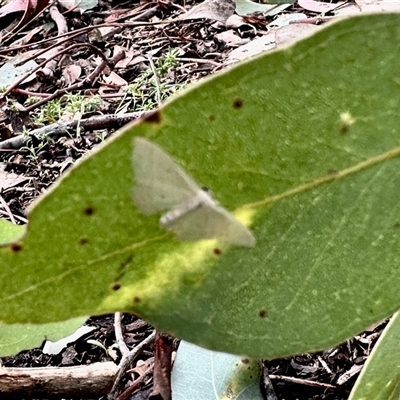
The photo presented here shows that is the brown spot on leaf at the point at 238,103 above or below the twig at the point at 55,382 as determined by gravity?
above

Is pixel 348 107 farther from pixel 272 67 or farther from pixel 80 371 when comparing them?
pixel 80 371

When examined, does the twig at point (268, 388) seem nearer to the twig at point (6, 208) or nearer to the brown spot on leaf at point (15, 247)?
the brown spot on leaf at point (15, 247)

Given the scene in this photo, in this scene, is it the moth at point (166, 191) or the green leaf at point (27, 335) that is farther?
the green leaf at point (27, 335)

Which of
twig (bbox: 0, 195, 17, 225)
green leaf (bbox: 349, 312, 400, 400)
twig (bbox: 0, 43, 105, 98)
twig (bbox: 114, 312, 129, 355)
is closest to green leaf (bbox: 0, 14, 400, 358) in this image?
green leaf (bbox: 349, 312, 400, 400)

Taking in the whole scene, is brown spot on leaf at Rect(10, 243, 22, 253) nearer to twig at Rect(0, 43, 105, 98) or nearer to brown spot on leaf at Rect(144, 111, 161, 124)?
brown spot on leaf at Rect(144, 111, 161, 124)

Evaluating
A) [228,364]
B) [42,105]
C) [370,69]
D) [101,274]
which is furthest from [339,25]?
[42,105]

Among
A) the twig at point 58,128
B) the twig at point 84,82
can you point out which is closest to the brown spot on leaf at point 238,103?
the twig at point 58,128
